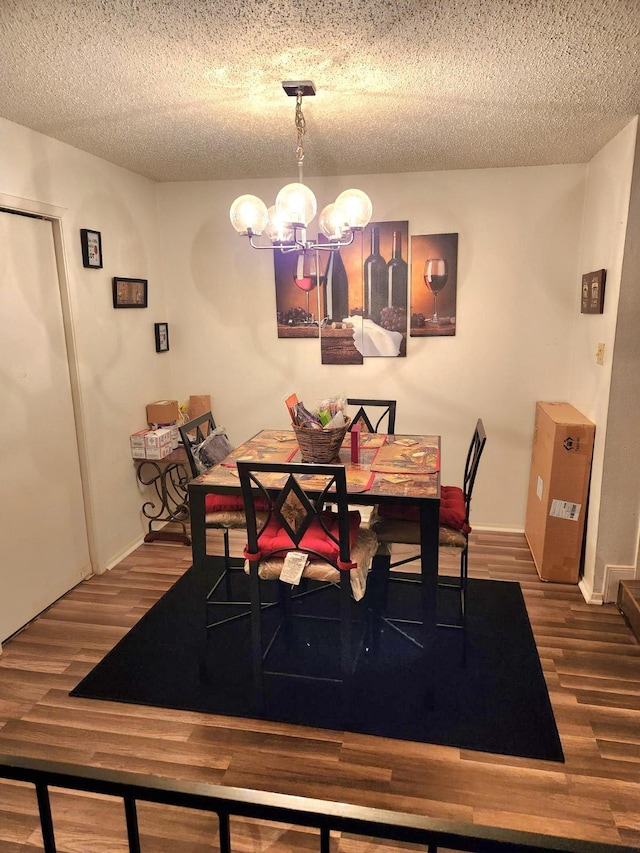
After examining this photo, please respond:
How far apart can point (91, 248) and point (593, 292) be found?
289cm

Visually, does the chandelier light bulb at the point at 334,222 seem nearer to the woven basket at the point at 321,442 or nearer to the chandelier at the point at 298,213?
the chandelier at the point at 298,213

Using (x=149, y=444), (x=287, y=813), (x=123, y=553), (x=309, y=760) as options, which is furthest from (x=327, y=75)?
(x=123, y=553)

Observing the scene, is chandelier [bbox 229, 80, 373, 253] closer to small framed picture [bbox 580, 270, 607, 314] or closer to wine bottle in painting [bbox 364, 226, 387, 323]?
wine bottle in painting [bbox 364, 226, 387, 323]

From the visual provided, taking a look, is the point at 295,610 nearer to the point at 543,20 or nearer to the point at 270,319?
the point at 270,319

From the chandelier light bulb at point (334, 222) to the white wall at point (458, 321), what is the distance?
1378 millimetres

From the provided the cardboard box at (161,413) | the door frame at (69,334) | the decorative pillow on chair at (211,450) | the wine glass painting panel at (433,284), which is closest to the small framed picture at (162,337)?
the cardboard box at (161,413)

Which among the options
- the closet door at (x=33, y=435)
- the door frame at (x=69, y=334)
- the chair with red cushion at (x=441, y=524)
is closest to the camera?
the chair with red cushion at (x=441, y=524)

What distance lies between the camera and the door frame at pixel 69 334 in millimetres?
2918

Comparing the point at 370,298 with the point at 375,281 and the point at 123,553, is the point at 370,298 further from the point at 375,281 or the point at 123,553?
the point at 123,553

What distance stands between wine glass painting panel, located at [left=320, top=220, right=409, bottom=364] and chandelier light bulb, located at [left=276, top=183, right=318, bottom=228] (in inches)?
64.3

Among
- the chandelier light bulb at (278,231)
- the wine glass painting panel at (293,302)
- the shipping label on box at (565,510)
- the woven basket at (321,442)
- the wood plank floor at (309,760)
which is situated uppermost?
the chandelier light bulb at (278,231)

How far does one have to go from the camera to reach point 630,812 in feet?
6.10

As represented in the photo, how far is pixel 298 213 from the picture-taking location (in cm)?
230

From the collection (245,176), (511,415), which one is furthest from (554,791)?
(245,176)
